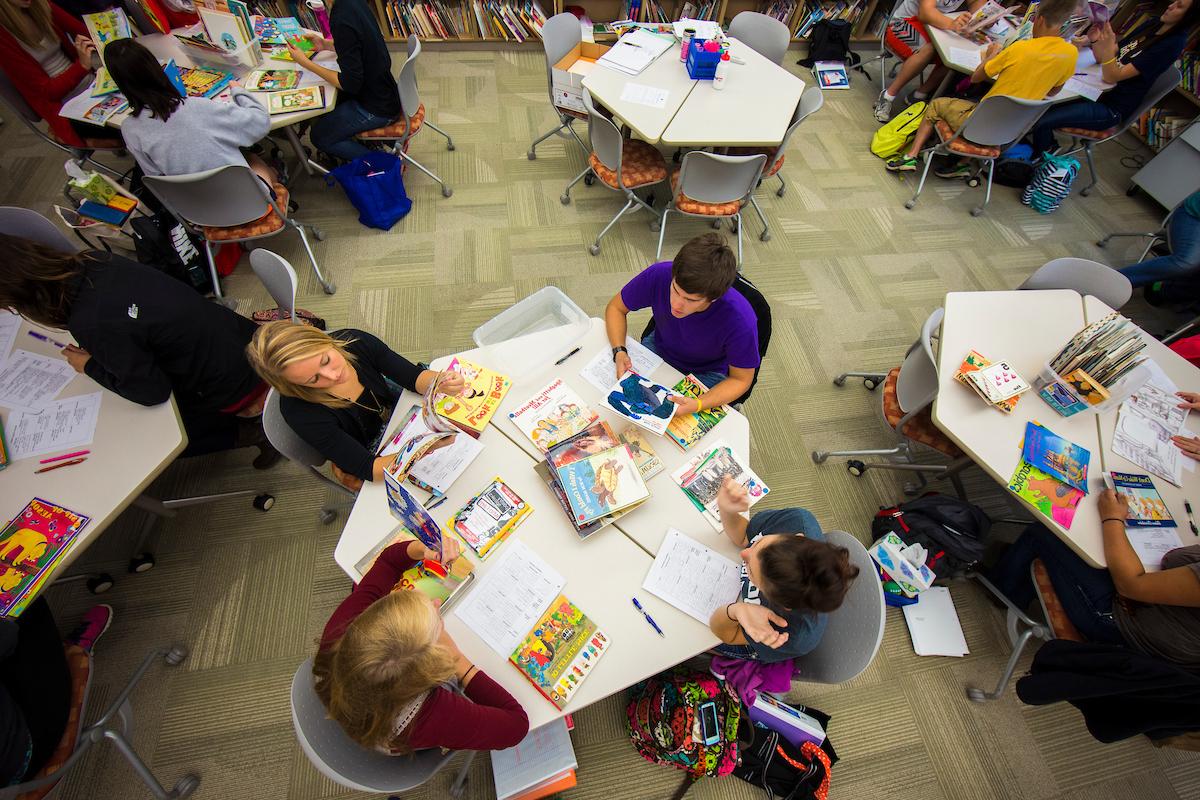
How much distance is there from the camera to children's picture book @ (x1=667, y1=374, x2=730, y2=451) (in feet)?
6.12

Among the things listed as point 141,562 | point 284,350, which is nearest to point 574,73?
point 284,350

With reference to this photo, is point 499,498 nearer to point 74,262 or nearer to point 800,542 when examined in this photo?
point 800,542

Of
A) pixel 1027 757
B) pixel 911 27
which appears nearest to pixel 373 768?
pixel 1027 757

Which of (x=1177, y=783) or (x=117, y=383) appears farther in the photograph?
(x=1177, y=783)

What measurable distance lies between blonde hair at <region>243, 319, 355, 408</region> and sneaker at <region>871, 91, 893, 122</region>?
5.19 m

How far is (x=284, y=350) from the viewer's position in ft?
5.28

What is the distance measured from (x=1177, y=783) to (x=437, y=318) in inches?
166

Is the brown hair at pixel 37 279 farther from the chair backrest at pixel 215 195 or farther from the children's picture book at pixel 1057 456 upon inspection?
the children's picture book at pixel 1057 456

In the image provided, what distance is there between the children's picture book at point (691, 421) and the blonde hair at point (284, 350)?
1262mm

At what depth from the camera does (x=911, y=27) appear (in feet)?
15.1

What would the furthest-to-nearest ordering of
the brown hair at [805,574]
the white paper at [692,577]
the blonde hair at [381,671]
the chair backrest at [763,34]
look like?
the chair backrest at [763,34], the white paper at [692,577], the brown hair at [805,574], the blonde hair at [381,671]

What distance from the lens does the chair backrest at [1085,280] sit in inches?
94.5

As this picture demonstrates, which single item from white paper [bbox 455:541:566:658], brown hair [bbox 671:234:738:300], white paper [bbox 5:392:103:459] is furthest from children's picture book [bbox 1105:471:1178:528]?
white paper [bbox 5:392:103:459]

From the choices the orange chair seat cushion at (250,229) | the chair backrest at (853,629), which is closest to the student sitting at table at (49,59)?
the orange chair seat cushion at (250,229)
